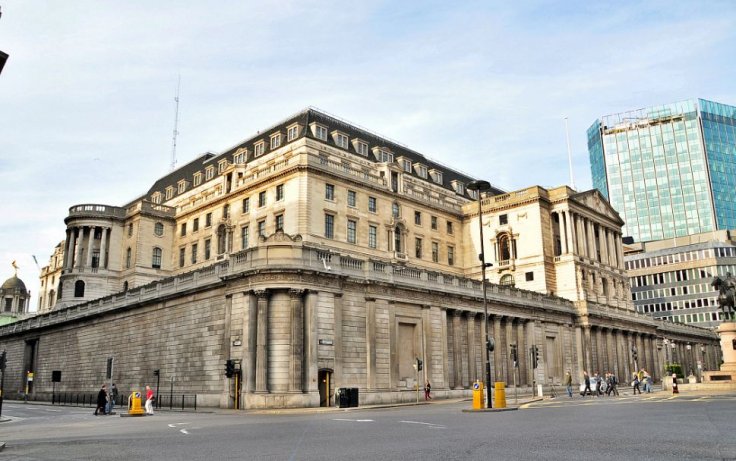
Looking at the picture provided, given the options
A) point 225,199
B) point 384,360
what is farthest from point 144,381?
point 225,199

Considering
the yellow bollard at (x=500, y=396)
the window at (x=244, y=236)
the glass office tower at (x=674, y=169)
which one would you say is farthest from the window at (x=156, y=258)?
the glass office tower at (x=674, y=169)

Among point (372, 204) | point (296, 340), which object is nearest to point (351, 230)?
point (372, 204)

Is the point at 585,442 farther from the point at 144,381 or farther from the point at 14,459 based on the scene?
the point at 144,381

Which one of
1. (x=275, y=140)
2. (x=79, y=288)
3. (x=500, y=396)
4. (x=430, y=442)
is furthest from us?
(x=79, y=288)

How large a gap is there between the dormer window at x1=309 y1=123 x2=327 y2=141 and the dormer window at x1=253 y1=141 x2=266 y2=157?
7173mm

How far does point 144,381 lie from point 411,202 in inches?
1394

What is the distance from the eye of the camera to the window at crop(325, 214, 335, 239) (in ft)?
204

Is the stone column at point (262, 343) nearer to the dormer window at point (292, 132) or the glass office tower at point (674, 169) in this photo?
the dormer window at point (292, 132)

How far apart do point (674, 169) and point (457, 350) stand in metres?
132

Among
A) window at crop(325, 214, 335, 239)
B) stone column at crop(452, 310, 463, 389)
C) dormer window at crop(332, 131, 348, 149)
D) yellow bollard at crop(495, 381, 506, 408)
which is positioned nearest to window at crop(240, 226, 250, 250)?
window at crop(325, 214, 335, 239)

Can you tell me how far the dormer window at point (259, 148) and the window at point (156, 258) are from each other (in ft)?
59.8

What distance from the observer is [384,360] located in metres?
43.8

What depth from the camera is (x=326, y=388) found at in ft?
131

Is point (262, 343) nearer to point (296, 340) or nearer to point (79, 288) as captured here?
point (296, 340)
